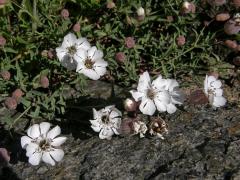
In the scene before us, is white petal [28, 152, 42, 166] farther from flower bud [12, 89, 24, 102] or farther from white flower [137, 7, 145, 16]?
white flower [137, 7, 145, 16]

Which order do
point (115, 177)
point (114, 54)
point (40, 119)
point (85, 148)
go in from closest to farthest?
point (115, 177) → point (85, 148) → point (40, 119) → point (114, 54)

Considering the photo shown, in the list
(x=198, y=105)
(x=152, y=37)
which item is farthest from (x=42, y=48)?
(x=198, y=105)

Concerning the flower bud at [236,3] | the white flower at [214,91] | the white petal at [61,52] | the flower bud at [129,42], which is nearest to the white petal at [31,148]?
the white petal at [61,52]

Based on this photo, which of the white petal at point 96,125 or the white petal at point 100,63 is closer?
the white petal at point 96,125

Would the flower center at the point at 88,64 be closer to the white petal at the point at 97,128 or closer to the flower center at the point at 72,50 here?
the flower center at the point at 72,50

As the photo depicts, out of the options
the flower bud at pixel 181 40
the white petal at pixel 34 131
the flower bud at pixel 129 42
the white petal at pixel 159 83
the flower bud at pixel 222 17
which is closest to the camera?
the white petal at pixel 34 131

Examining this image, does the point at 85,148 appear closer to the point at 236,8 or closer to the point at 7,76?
the point at 7,76
